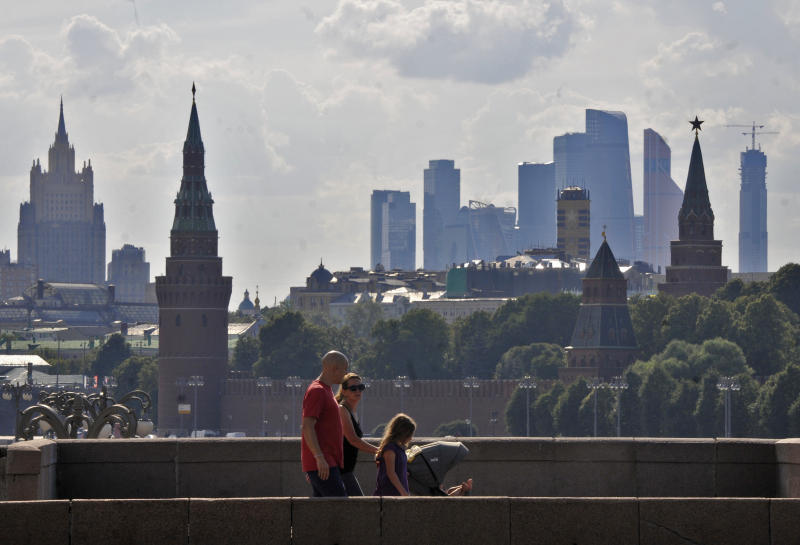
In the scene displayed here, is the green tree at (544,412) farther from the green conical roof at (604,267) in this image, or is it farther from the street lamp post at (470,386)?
the green conical roof at (604,267)

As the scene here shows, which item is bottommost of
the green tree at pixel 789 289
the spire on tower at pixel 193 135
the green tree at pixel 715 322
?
the green tree at pixel 715 322

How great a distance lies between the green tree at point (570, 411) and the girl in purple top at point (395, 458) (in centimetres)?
12822

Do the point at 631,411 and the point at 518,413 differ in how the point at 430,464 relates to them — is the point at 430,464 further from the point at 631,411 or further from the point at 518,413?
the point at 518,413

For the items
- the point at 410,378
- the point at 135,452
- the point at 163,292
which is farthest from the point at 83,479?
the point at 410,378

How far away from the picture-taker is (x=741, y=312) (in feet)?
573

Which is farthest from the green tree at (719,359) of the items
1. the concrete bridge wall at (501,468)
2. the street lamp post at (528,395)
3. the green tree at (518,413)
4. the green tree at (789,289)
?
the concrete bridge wall at (501,468)

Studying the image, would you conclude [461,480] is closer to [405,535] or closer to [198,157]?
[405,535]

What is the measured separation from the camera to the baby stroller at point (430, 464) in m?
24.2

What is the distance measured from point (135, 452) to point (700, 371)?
129m

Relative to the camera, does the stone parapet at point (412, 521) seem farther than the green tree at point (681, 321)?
No

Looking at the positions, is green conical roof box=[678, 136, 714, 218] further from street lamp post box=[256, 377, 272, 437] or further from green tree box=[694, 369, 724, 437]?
green tree box=[694, 369, 724, 437]

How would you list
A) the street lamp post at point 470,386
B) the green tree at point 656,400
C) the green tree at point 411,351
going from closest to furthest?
the green tree at point 656,400
the street lamp post at point 470,386
the green tree at point 411,351

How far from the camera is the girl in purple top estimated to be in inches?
920

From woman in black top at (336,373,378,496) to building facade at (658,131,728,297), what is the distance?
159856 mm
